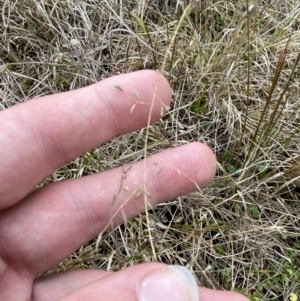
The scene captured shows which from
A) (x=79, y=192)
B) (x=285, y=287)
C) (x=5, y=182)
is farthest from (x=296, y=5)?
(x=5, y=182)

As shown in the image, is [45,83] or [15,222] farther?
[45,83]

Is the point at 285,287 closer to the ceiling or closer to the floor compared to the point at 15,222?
closer to the floor

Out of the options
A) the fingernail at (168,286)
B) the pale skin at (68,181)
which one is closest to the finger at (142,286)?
the fingernail at (168,286)

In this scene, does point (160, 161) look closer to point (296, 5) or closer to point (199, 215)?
point (199, 215)

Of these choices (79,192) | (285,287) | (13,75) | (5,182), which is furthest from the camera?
(13,75)

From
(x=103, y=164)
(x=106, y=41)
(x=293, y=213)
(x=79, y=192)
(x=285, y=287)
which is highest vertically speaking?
(x=106, y=41)

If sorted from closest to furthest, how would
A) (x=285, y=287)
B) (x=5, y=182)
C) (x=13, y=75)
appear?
(x=5, y=182) < (x=285, y=287) < (x=13, y=75)

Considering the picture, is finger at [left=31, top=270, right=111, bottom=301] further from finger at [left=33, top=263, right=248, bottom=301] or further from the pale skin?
finger at [left=33, top=263, right=248, bottom=301]
